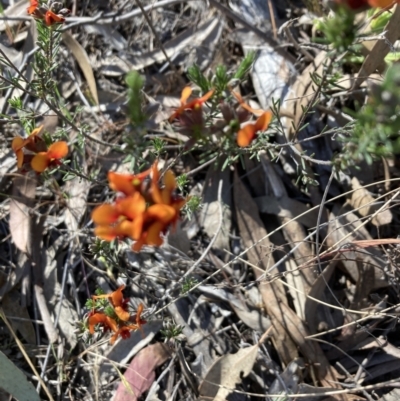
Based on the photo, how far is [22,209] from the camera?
13.3 ft

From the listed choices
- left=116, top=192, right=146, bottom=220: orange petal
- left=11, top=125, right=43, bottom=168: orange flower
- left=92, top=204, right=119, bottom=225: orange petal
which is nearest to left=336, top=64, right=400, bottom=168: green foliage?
left=116, top=192, right=146, bottom=220: orange petal

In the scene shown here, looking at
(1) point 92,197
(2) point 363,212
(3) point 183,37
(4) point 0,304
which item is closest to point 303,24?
(3) point 183,37

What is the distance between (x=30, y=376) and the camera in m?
3.76

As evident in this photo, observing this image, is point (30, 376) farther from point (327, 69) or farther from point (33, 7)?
point (327, 69)

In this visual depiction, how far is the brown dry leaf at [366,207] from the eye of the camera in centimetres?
378

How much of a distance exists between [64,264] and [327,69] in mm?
2682

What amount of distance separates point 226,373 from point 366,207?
5.12ft

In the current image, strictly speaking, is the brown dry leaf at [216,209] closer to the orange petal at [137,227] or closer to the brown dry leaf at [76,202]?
the brown dry leaf at [76,202]

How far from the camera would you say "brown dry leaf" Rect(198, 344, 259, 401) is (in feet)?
11.6

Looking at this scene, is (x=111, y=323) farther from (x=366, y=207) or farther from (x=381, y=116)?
(x=366, y=207)

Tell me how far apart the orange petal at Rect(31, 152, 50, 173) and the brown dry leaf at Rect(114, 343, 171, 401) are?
1.74 metres

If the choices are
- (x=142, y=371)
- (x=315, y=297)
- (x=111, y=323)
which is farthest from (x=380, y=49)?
(x=142, y=371)

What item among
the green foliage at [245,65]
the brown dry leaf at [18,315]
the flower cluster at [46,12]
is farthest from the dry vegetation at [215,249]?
the green foliage at [245,65]

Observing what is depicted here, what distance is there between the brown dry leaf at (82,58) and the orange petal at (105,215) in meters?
2.67
